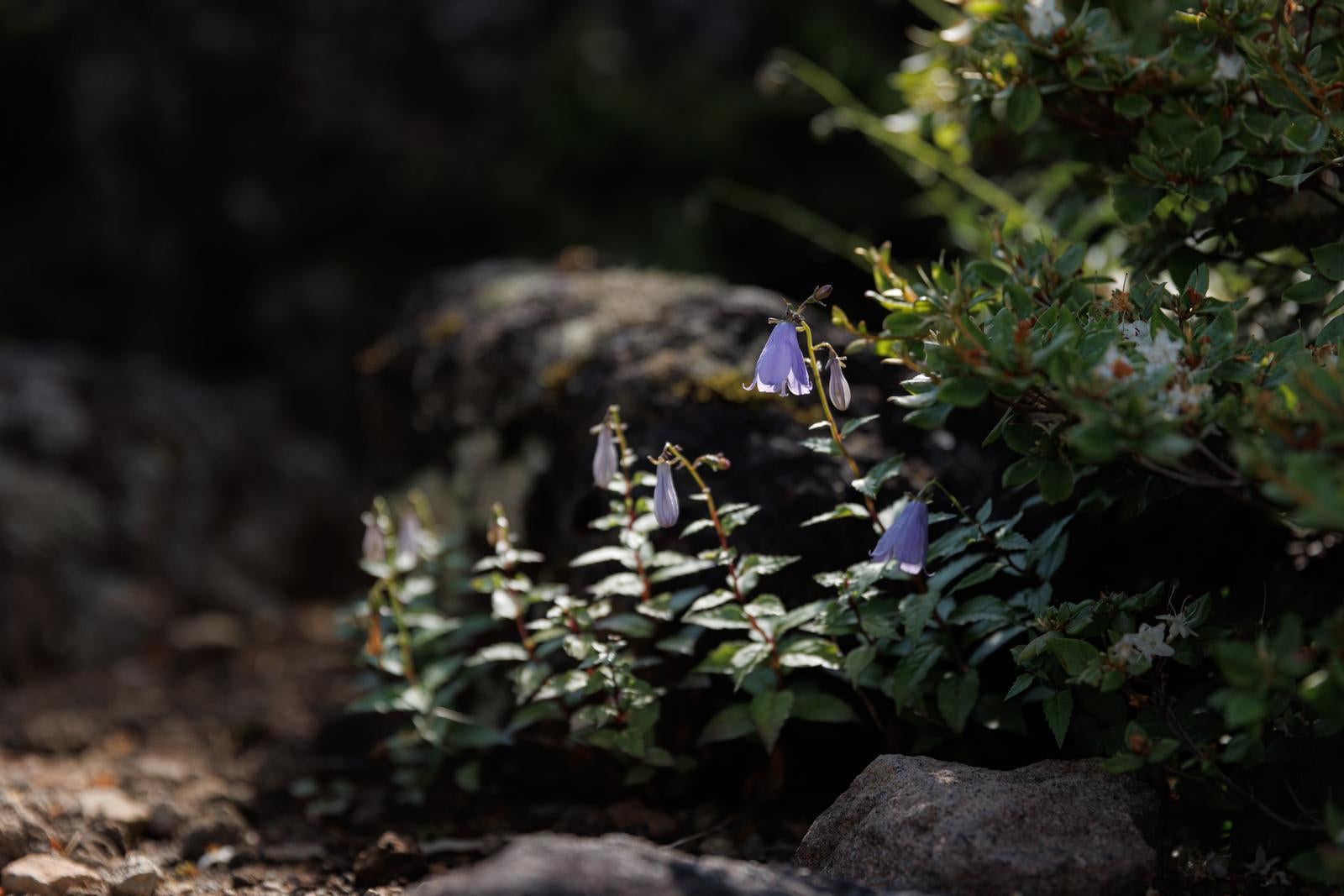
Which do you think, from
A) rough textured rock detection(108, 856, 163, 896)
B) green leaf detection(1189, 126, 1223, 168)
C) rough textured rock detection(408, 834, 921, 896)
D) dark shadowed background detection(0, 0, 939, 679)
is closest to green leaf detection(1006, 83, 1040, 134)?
green leaf detection(1189, 126, 1223, 168)

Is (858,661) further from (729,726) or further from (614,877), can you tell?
(614,877)

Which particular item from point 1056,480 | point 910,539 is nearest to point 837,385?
point 910,539

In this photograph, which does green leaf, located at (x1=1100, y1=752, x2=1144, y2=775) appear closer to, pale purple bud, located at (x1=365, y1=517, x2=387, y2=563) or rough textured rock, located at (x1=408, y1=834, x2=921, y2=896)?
rough textured rock, located at (x1=408, y1=834, x2=921, y2=896)

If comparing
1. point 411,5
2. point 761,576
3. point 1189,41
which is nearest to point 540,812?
point 761,576

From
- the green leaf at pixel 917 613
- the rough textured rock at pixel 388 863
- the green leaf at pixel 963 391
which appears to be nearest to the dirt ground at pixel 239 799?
the rough textured rock at pixel 388 863

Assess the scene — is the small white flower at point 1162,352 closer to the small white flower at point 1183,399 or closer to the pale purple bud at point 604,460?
the small white flower at point 1183,399
